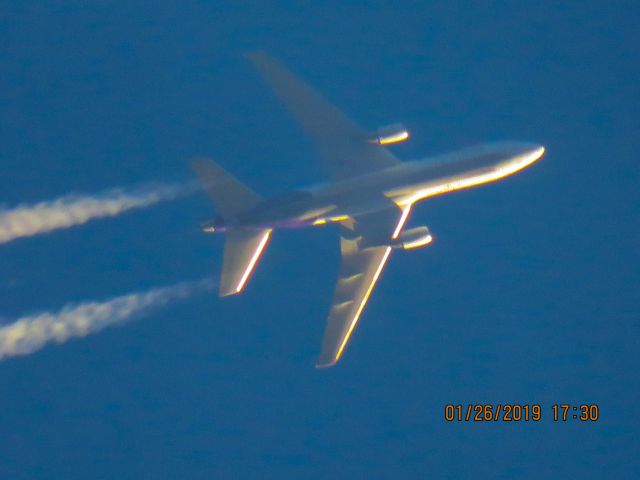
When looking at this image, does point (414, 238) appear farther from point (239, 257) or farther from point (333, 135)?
point (239, 257)

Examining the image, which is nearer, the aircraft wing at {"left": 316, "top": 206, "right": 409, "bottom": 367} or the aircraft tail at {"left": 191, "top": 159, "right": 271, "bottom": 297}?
the aircraft tail at {"left": 191, "top": 159, "right": 271, "bottom": 297}

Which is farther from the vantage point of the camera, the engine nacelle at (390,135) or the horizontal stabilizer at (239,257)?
the engine nacelle at (390,135)

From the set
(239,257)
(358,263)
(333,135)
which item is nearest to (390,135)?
(333,135)

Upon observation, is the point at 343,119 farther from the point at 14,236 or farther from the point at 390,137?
→ the point at 14,236

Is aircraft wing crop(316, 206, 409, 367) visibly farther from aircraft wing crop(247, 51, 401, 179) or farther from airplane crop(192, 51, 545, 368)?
aircraft wing crop(247, 51, 401, 179)

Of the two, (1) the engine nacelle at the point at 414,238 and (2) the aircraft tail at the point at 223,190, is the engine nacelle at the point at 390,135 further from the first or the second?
(2) the aircraft tail at the point at 223,190

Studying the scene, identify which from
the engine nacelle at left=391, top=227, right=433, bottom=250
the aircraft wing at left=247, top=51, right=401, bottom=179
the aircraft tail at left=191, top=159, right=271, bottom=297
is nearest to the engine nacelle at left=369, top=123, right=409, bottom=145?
the aircraft wing at left=247, top=51, right=401, bottom=179

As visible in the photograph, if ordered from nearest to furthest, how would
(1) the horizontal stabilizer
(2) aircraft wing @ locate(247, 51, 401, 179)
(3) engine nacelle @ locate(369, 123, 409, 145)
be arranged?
(1) the horizontal stabilizer
(3) engine nacelle @ locate(369, 123, 409, 145)
(2) aircraft wing @ locate(247, 51, 401, 179)

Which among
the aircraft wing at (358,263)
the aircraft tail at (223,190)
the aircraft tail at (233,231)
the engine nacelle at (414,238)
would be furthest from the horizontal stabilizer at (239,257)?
the engine nacelle at (414,238)
